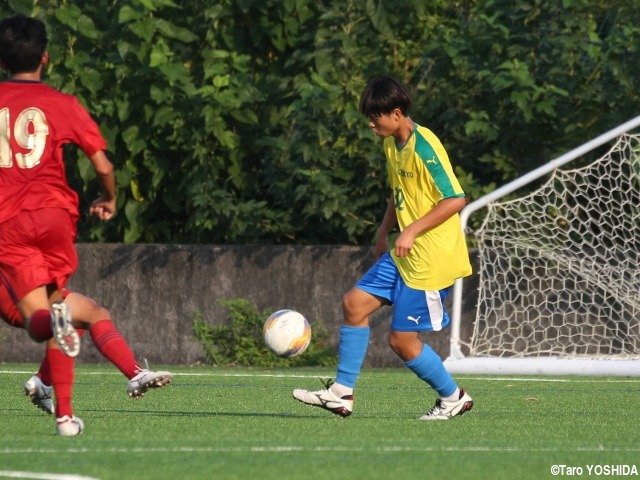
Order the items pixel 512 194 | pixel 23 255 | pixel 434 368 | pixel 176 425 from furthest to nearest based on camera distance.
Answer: pixel 512 194, pixel 434 368, pixel 176 425, pixel 23 255

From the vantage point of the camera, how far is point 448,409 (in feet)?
24.7

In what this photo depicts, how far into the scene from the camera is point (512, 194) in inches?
553

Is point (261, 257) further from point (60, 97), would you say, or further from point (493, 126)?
point (60, 97)

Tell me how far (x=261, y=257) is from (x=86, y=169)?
1.94 metres

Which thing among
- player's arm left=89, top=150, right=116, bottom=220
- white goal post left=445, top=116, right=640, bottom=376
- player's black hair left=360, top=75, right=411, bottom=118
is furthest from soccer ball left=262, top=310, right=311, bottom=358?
white goal post left=445, top=116, right=640, bottom=376

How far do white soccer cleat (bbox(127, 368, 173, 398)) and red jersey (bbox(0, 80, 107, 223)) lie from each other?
34.1 inches

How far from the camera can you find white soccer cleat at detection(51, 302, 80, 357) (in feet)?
19.6

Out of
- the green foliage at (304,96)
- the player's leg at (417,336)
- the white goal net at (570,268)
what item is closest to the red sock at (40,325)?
the player's leg at (417,336)

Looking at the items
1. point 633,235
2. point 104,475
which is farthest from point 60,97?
point 633,235

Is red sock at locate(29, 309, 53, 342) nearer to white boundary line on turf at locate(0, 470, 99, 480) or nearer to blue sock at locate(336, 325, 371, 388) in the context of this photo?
white boundary line on turf at locate(0, 470, 99, 480)

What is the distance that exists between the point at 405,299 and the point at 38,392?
1897 millimetres

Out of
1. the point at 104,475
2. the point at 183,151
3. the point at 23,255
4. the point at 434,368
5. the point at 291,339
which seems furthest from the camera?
the point at 183,151

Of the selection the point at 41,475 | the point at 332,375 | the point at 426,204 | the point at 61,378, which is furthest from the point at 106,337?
the point at 332,375

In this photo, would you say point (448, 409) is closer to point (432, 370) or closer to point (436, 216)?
point (432, 370)
